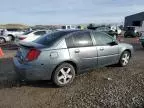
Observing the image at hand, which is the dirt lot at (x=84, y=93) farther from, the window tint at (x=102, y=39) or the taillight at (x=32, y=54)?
the window tint at (x=102, y=39)

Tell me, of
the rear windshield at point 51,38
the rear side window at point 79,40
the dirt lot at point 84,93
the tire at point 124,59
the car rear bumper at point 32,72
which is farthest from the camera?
the tire at point 124,59

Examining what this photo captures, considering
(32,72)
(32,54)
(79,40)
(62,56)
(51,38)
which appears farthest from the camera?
(79,40)

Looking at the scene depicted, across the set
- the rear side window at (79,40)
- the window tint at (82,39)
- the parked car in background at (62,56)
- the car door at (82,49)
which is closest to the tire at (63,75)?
the parked car in background at (62,56)

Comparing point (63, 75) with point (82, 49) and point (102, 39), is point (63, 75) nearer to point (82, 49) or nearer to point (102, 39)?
point (82, 49)

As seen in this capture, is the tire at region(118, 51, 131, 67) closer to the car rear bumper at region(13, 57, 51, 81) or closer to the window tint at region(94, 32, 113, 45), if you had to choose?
the window tint at region(94, 32, 113, 45)

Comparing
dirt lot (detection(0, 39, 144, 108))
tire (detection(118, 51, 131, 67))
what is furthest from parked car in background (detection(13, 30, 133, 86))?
tire (detection(118, 51, 131, 67))

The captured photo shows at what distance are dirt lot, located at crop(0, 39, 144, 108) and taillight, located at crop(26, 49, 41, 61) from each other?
824mm

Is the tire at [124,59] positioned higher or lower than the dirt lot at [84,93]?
higher

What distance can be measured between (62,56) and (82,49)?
2.65 ft

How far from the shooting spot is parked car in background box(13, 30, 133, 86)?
650 cm

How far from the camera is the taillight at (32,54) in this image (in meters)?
6.49

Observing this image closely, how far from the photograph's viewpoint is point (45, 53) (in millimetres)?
6531

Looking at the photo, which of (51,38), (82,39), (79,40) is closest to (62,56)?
(51,38)

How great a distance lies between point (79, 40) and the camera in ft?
24.1
